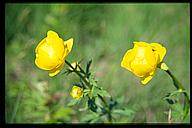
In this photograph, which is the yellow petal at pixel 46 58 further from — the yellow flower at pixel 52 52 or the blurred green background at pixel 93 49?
the blurred green background at pixel 93 49

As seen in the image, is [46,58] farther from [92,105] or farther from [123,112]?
[123,112]

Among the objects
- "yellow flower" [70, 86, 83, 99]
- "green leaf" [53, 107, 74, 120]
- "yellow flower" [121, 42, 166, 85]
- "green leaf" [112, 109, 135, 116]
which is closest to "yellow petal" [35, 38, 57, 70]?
"yellow flower" [70, 86, 83, 99]

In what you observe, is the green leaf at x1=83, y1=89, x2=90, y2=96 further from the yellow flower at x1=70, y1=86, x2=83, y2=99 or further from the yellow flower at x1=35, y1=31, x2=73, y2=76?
the yellow flower at x1=35, y1=31, x2=73, y2=76

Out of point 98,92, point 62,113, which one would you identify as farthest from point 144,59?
point 62,113

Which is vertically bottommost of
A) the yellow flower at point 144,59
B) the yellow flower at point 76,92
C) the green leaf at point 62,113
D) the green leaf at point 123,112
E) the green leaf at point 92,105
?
the green leaf at point 62,113

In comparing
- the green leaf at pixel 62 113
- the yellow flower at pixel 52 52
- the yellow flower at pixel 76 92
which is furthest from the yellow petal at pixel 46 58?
the green leaf at pixel 62 113

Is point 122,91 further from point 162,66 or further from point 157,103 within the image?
point 162,66
